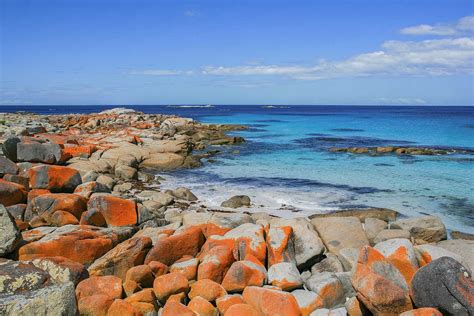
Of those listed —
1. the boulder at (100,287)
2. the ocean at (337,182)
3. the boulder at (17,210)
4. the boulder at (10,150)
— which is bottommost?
the ocean at (337,182)

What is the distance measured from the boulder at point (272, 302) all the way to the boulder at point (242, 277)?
472 millimetres

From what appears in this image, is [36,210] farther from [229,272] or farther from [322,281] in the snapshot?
[322,281]

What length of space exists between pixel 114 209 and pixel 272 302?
5.94 meters

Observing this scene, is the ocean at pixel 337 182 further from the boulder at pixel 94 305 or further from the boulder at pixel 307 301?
the boulder at pixel 94 305

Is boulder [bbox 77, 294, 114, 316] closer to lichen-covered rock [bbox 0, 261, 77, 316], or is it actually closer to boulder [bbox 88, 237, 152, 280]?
boulder [bbox 88, 237, 152, 280]

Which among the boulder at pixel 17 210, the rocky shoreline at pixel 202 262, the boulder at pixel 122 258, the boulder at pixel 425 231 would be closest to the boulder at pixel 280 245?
the rocky shoreline at pixel 202 262

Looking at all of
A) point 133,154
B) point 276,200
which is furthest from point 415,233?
point 133,154

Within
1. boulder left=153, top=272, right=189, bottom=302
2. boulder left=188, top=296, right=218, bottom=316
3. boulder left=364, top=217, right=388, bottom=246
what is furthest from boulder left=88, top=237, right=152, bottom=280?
boulder left=364, top=217, right=388, bottom=246

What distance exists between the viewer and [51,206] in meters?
11.3

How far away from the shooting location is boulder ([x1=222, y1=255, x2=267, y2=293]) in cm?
819

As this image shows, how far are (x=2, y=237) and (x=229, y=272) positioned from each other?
479 cm

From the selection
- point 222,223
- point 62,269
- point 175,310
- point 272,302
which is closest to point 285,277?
point 272,302

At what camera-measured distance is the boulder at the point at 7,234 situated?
28.1 ft

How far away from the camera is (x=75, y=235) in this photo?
956 cm
